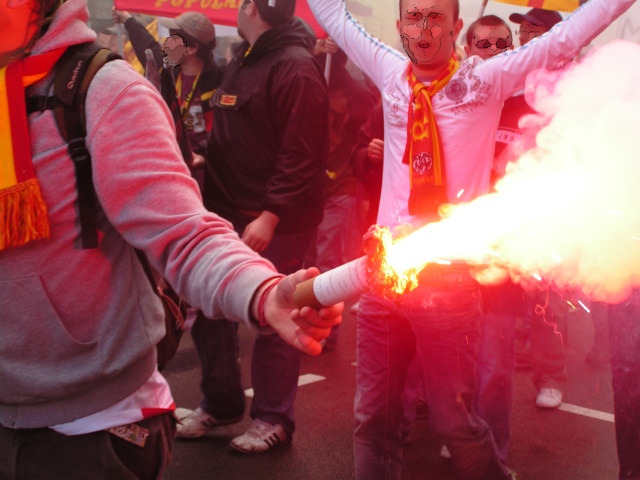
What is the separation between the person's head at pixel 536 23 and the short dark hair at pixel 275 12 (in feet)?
5.16

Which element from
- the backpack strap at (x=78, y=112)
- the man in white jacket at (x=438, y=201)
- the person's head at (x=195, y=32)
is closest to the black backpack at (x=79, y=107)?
the backpack strap at (x=78, y=112)

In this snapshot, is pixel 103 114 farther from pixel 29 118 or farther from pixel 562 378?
pixel 562 378

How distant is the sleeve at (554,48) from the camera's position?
113 inches

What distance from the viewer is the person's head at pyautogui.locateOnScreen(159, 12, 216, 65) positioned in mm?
5617

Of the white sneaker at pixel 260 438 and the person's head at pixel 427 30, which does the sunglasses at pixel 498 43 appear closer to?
the person's head at pixel 427 30

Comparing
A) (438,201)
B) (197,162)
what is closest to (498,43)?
(438,201)

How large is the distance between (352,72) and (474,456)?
4.73 m

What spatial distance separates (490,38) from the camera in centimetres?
441

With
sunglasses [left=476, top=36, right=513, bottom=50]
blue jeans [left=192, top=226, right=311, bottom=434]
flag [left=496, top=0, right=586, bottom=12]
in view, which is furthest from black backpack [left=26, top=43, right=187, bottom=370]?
flag [left=496, top=0, right=586, bottom=12]

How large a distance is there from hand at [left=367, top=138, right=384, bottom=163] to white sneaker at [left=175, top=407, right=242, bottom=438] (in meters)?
1.64

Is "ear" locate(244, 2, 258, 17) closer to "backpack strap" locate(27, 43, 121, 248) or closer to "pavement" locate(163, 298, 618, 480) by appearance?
"pavement" locate(163, 298, 618, 480)

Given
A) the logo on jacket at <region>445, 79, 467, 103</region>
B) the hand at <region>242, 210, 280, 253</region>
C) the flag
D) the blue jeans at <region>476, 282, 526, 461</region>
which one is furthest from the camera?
the flag

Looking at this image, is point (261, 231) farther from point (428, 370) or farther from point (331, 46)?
point (331, 46)

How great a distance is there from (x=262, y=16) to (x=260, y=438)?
2.24 metres
